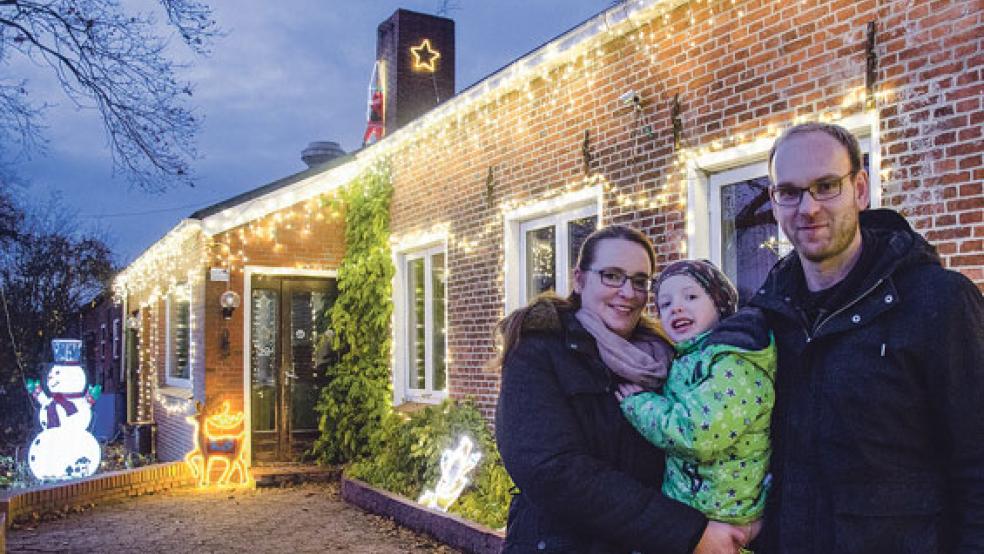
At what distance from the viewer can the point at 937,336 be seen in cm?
155

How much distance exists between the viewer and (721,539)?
187cm

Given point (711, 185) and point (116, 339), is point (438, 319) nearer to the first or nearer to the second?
point (711, 185)

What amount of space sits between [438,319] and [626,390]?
7.08m

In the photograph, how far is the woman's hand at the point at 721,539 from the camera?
6.14 ft

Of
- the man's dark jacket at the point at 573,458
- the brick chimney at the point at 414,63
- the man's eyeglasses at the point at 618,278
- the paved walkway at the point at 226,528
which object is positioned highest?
the brick chimney at the point at 414,63

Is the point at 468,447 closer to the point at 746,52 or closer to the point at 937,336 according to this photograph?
the point at 746,52

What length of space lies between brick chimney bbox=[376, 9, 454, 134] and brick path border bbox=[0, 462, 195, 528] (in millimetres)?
5145

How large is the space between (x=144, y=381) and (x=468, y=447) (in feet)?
32.0

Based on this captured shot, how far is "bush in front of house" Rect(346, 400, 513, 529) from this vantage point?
6.76 meters

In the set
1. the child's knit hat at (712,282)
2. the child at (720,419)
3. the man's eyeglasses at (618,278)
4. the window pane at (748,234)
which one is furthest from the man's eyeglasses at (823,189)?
the window pane at (748,234)

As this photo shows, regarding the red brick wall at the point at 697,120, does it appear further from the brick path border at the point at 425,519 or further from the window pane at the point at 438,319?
the brick path border at the point at 425,519

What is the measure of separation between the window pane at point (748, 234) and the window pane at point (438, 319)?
4.12 m

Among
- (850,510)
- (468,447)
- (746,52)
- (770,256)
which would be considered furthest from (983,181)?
(468,447)

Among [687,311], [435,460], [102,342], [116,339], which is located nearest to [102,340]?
[102,342]
